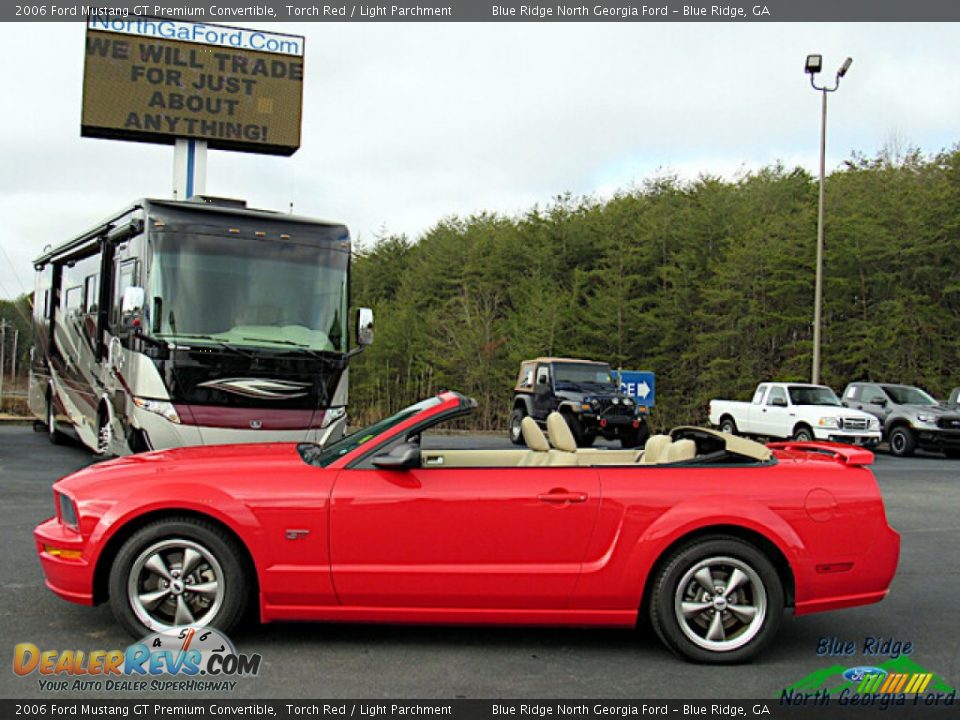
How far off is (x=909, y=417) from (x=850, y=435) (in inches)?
60.8

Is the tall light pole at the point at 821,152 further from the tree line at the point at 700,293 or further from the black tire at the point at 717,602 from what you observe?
the black tire at the point at 717,602

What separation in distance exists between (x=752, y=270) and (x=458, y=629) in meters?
28.3

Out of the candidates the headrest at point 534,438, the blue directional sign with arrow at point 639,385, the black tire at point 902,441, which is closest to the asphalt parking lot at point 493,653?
the headrest at point 534,438

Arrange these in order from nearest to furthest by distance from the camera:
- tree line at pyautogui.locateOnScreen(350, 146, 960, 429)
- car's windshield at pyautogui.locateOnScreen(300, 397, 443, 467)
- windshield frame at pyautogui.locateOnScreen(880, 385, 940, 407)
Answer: car's windshield at pyautogui.locateOnScreen(300, 397, 443, 467) < windshield frame at pyautogui.locateOnScreen(880, 385, 940, 407) < tree line at pyautogui.locateOnScreen(350, 146, 960, 429)

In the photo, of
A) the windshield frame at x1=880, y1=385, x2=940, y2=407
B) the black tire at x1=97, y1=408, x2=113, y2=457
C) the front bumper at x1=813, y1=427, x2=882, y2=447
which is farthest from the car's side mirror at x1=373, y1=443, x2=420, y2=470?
the windshield frame at x1=880, y1=385, x2=940, y2=407

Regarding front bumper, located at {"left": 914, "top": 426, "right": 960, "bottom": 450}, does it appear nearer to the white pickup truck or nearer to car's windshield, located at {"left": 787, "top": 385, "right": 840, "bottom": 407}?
the white pickup truck

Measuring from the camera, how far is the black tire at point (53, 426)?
1577cm


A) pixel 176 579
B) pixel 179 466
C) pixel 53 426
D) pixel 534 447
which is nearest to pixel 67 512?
pixel 179 466

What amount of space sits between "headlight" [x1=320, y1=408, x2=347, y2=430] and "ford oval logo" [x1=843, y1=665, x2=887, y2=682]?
6.95 m

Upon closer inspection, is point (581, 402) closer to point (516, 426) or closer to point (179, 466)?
point (516, 426)

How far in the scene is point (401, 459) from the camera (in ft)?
15.5

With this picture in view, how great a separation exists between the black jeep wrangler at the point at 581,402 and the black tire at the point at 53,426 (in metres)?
8.73

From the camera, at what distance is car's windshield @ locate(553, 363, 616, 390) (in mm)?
22062

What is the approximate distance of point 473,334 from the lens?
36.2 meters
